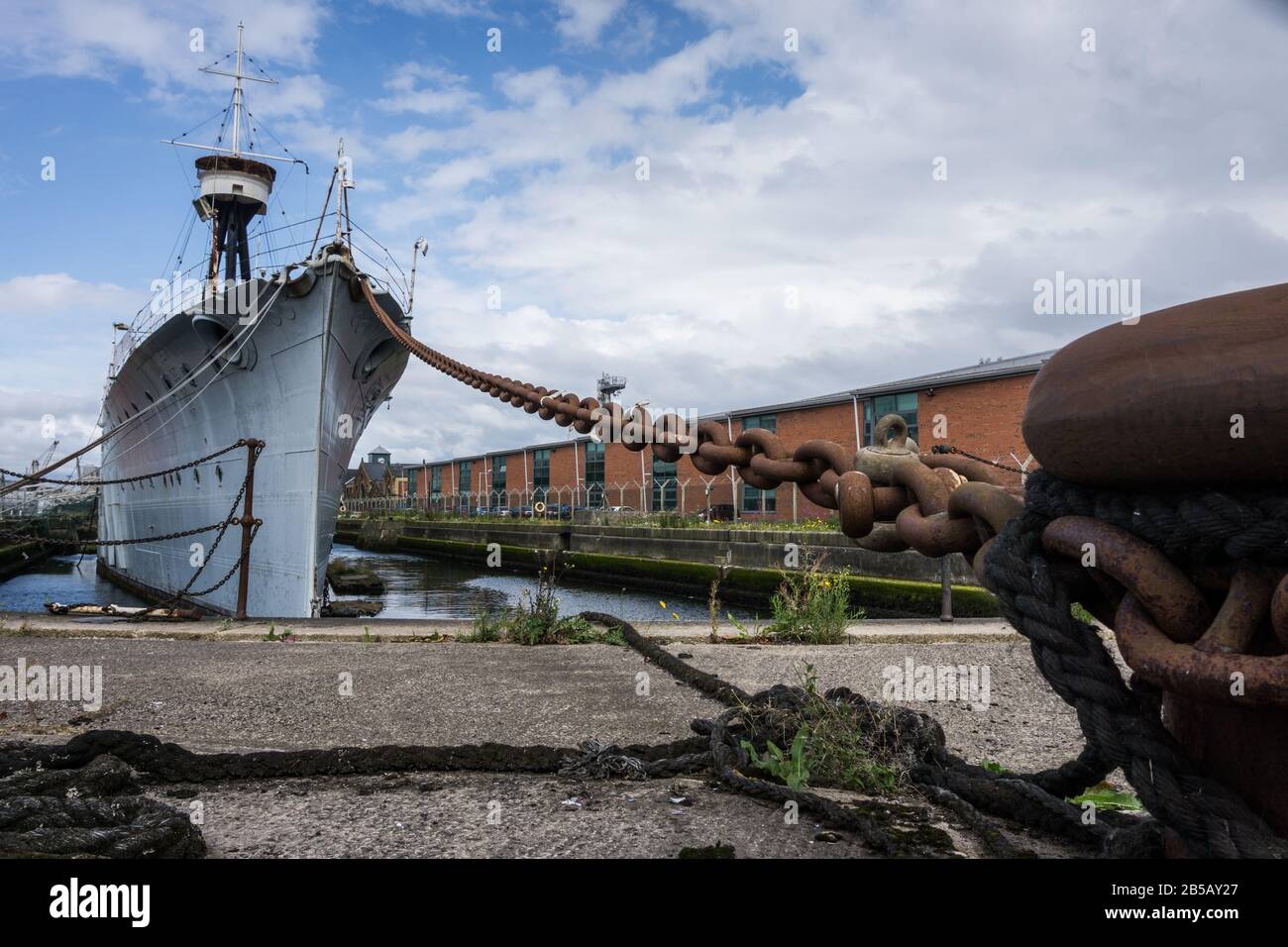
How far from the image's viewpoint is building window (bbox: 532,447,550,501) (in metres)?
55.7

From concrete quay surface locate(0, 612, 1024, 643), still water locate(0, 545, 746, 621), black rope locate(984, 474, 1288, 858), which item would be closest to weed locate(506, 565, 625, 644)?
concrete quay surface locate(0, 612, 1024, 643)

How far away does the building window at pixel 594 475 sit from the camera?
47191 mm

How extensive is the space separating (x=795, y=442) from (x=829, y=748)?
107 ft

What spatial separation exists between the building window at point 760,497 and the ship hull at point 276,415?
18.6 metres

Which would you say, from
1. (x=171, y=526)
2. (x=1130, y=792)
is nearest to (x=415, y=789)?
(x=1130, y=792)

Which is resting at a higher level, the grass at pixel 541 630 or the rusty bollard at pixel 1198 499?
the rusty bollard at pixel 1198 499

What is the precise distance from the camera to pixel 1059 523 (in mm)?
1359

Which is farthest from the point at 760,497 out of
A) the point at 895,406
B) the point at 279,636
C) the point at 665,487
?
the point at 279,636

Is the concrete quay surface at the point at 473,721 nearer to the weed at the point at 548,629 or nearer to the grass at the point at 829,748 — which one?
the grass at the point at 829,748

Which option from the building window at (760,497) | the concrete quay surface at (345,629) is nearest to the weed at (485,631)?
the concrete quay surface at (345,629)

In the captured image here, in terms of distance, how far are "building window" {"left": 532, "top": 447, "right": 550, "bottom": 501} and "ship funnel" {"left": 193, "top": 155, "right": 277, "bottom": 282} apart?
30.7 meters

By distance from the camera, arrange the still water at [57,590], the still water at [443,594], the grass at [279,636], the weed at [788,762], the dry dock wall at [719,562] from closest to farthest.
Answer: the weed at [788,762], the grass at [279,636], the dry dock wall at [719,562], the still water at [443,594], the still water at [57,590]

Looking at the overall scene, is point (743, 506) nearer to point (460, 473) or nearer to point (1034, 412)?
point (1034, 412)
